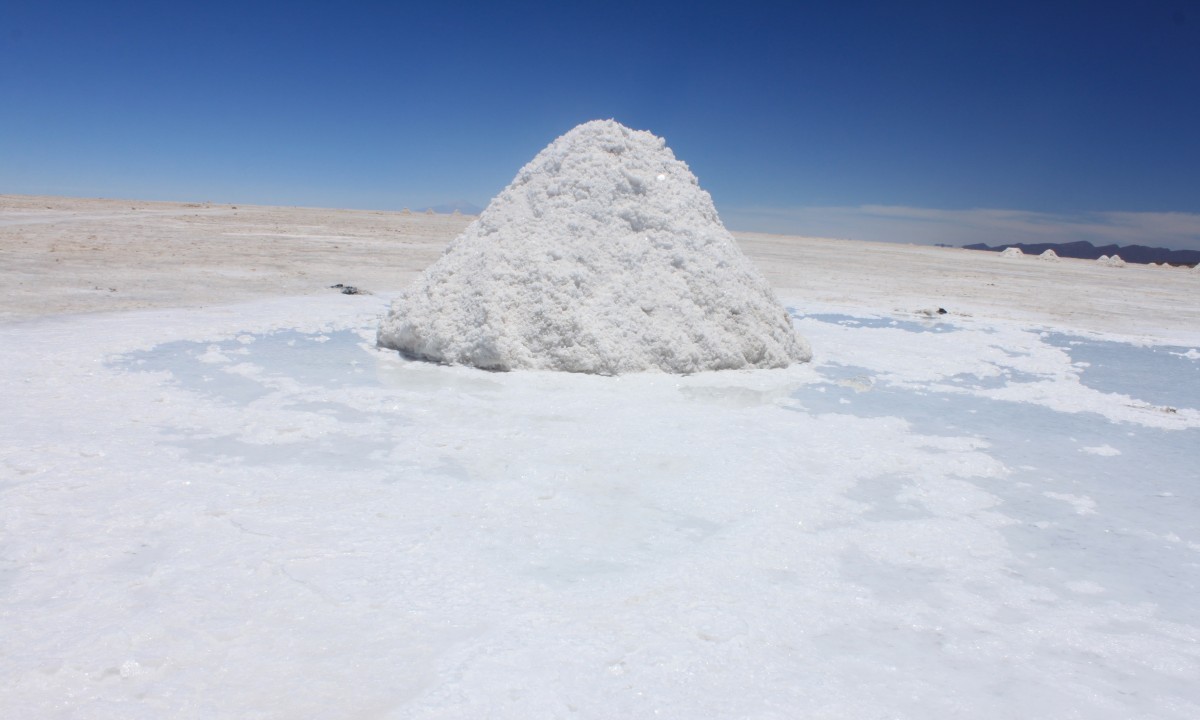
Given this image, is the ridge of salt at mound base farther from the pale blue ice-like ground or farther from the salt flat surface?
the pale blue ice-like ground

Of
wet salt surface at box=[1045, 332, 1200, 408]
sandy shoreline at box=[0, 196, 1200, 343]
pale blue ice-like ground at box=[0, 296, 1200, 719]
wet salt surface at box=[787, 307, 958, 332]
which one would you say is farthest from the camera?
wet salt surface at box=[787, 307, 958, 332]

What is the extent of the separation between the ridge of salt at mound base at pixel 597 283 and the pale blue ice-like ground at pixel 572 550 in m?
0.44

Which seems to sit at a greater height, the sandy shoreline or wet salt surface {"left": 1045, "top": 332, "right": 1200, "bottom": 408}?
the sandy shoreline

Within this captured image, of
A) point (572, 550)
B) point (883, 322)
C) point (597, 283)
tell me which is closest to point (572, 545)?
point (572, 550)

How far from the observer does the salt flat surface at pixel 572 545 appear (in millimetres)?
1571

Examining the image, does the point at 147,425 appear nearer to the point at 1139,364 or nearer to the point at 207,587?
the point at 207,587

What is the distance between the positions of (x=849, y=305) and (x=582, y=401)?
18.5 ft

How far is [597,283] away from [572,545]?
8.62ft

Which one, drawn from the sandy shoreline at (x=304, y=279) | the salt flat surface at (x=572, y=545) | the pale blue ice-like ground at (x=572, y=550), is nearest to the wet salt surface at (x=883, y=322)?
the sandy shoreline at (x=304, y=279)

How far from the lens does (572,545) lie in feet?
7.12

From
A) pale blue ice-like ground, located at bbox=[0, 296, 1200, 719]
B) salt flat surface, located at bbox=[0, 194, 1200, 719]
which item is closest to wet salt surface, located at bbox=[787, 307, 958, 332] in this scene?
salt flat surface, located at bbox=[0, 194, 1200, 719]

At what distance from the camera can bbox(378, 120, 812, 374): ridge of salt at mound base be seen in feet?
→ 14.3

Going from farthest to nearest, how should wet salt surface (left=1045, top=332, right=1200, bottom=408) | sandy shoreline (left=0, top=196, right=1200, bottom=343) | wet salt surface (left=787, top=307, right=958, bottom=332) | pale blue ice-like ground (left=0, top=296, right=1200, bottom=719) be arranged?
wet salt surface (left=787, top=307, right=958, bottom=332)
sandy shoreline (left=0, top=196, right=1200, bottom=343)
wet salt surface (left=1045, top=332, right=1200, bottom=408)
pale blue ice-like ground (left=0, top=296, right=1200, bottom=719)

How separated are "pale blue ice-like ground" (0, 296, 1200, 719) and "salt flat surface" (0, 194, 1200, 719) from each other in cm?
1
